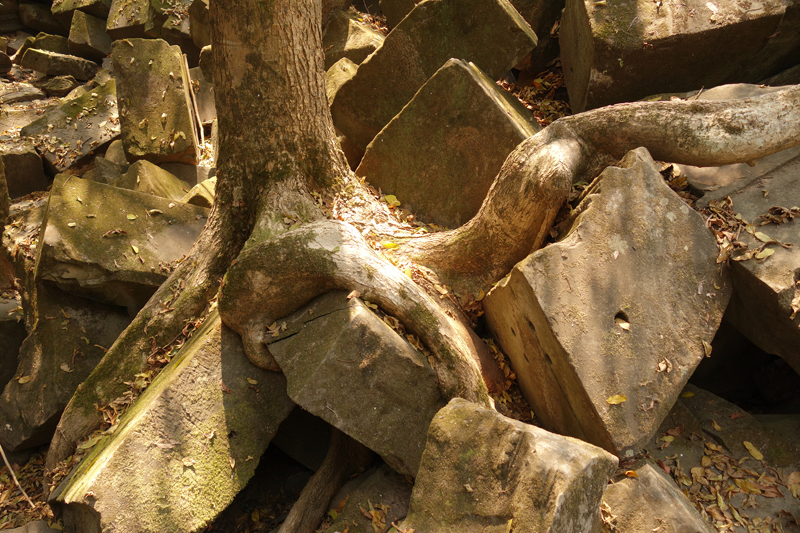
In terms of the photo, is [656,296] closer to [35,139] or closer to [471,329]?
[471,329]

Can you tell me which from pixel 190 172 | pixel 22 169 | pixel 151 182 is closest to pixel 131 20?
pixel 22 169

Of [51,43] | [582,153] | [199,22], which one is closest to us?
[582,153]

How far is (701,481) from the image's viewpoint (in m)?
2.96

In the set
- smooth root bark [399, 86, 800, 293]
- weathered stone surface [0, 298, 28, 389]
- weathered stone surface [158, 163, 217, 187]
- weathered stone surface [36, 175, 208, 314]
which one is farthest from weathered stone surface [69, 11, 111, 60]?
smooth root bark [399, 86, 800, 293]

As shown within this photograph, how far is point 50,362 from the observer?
13.6 feet

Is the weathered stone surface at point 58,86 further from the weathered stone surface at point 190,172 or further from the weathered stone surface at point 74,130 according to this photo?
the weathered stone surface at point 190,172

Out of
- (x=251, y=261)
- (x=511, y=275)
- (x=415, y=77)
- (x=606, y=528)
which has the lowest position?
(x=606, y=528)

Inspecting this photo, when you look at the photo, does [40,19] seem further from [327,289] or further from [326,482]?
[326,482]

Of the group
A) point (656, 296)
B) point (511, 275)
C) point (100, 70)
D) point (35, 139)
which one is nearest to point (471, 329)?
point (511, 275)

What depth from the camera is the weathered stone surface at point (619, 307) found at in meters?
2.76

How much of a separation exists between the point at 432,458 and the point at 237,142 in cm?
250

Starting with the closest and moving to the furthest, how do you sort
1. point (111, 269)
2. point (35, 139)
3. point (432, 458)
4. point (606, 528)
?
1. point (432, 458)
2. point (606, 528)
3. point (111, 269)
4. point (35, 139)

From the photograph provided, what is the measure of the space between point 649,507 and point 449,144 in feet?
9.57

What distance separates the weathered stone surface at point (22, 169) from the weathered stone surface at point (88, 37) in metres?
3.40
